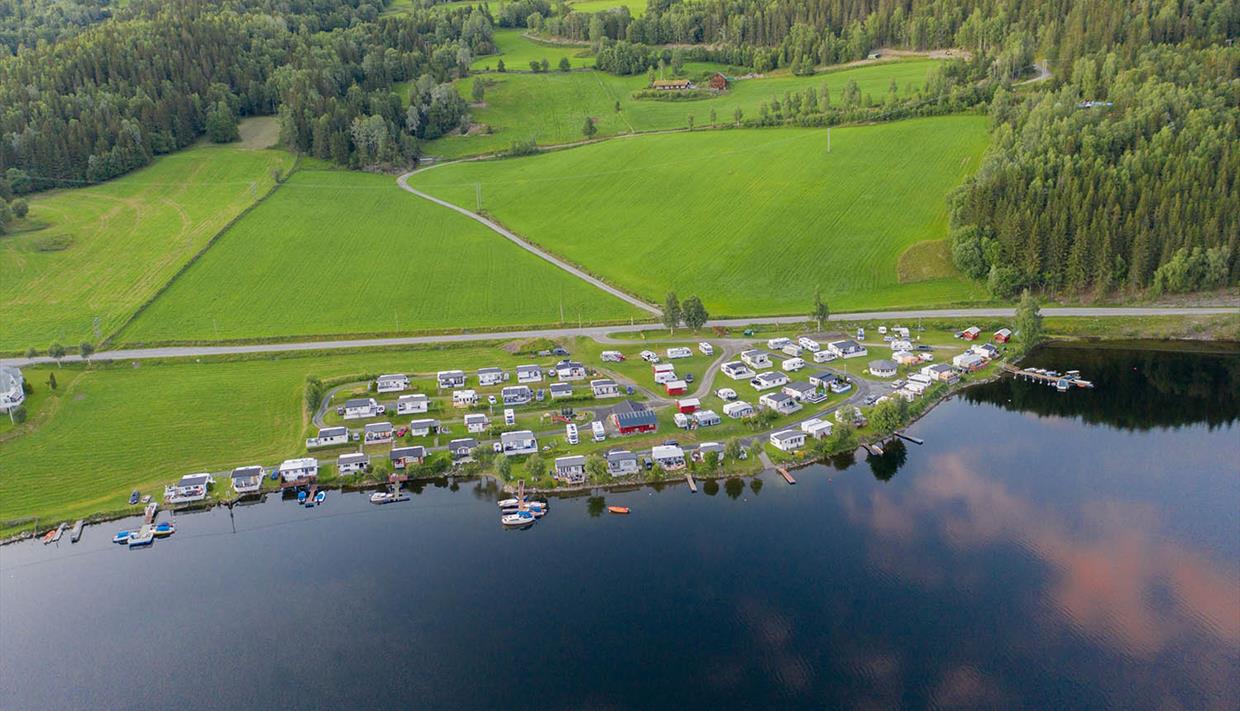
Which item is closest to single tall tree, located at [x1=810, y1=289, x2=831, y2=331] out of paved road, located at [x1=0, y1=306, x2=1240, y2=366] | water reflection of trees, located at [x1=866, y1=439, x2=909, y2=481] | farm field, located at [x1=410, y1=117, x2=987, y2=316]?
paved road, located at [x1=0, y1=306, x2=1240, y2=366]

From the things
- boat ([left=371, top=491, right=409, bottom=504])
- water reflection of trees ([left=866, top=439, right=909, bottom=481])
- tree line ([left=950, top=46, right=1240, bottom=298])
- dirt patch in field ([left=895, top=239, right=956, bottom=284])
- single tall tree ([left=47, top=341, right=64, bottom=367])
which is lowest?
boat ([left=371, top=491, right=409, bottom=504])

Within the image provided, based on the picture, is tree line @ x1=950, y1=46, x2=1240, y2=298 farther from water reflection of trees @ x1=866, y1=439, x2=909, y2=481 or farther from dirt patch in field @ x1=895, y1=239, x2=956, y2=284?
water reflection of trees @ x1=866, y1=439, x2=909, y2=481

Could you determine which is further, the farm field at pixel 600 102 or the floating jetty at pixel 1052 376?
the farm field at pixel 600 102

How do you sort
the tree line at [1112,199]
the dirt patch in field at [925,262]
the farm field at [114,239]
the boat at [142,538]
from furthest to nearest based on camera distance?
1. the dirt patch in field at [925,262]
2. the farm field at [114,239]
3. the tree line at [1112,199]
4. the boat at [142,538]

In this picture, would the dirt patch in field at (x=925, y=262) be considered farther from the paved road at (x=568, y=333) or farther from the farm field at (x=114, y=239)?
the farm field at (x=114, y=239)

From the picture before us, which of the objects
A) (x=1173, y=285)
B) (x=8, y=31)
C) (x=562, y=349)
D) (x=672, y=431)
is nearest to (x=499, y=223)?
(x=562, y=349)

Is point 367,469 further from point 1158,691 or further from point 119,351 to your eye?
point 1158,691

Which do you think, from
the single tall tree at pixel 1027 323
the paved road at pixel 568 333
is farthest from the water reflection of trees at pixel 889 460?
the paved road at pixel 568 333
